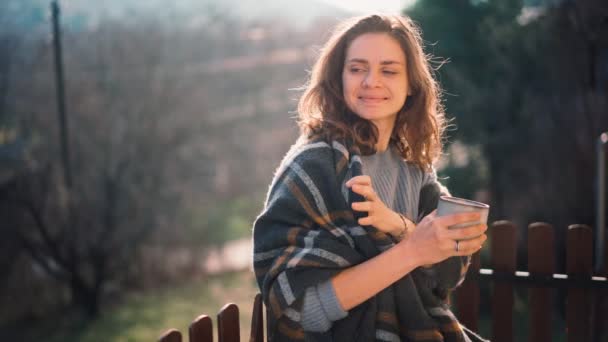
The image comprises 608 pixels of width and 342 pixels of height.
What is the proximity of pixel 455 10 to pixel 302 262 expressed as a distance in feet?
25.9

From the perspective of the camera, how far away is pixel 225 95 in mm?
11383

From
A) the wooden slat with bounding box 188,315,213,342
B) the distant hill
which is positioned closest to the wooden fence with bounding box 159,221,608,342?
the wooden slat with bounding box 188,315,213,342

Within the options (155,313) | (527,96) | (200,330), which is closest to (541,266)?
(200,330)

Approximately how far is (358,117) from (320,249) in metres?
0.52

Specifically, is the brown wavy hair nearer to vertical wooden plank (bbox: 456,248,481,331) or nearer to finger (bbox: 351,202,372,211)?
finger (bbox: 351,202,372,211)

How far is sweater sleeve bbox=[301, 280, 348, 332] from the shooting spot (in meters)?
1.46

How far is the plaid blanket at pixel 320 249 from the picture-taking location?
147cm

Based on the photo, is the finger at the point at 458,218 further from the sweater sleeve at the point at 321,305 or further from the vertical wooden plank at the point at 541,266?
the vertical wooden plank at the point at 541,266

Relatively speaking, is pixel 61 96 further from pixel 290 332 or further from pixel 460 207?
pixel 460 207

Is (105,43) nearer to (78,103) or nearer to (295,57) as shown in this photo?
(78,103)

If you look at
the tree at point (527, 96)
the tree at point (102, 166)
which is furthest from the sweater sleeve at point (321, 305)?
the tree at point (102, 166)

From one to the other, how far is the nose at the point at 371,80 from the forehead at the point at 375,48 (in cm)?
5

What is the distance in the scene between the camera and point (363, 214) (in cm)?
155

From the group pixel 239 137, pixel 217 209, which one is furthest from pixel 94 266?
→ pixel 239 137
